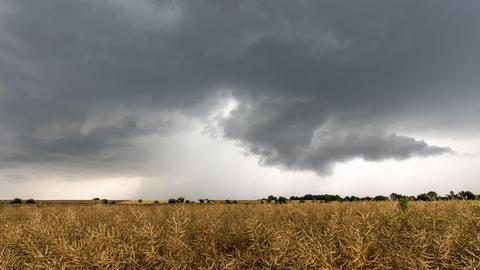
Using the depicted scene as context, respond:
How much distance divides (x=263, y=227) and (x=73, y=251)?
4537 mm

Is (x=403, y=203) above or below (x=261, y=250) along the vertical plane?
above

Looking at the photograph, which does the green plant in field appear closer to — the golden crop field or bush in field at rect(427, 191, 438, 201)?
bush in field at rect(427, 191, 438, 201)

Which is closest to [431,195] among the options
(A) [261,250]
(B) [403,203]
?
(B) [403,203]

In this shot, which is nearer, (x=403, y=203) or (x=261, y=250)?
(x=261, y=250)

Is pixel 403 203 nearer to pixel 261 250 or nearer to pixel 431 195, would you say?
pixel 431 195

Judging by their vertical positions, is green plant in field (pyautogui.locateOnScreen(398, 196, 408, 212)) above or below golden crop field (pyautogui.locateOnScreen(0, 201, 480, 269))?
above

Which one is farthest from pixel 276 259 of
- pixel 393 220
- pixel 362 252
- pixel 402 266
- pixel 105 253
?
pixel 393 220

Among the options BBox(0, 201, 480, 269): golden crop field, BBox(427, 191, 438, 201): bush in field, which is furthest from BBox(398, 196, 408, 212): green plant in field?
BBox(0, 201, 480, 269): golden crop field

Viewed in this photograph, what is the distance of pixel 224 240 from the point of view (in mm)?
10891

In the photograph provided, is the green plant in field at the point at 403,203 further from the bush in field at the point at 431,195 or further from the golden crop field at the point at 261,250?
the golden crop field at the point at 261,250

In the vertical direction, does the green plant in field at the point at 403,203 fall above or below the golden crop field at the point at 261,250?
above

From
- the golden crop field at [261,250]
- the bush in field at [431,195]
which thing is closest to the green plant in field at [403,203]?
the bush in field at [431,195]

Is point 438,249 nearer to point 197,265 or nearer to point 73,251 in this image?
point 197,265

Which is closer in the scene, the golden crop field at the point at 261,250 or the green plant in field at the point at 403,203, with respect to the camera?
the golden crop field at the point at 261,250
